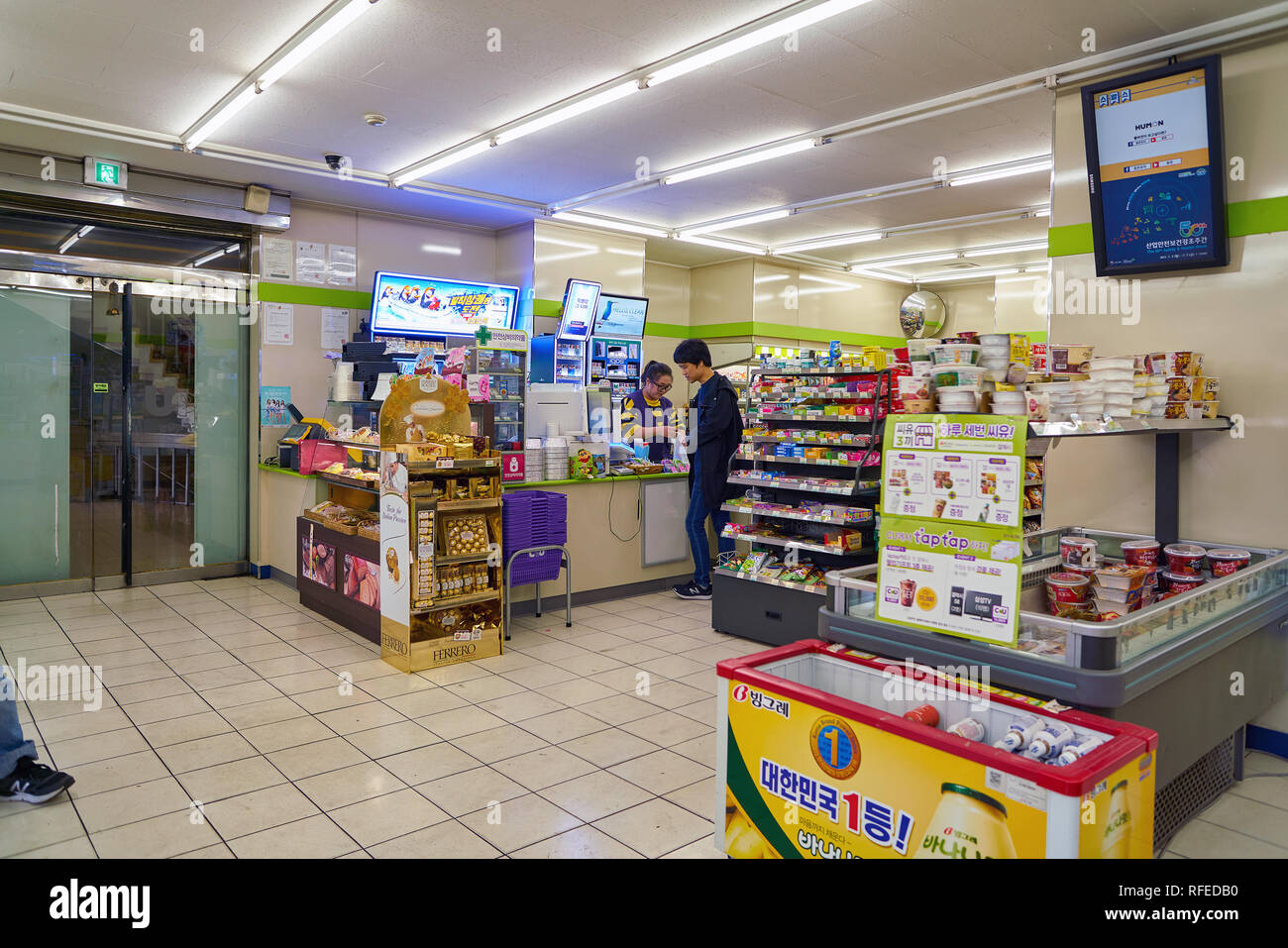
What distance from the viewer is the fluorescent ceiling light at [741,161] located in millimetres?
6309

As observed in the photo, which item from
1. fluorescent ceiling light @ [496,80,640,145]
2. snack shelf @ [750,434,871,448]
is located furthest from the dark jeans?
fluorescent ceiling light @ [496,80,640,145]

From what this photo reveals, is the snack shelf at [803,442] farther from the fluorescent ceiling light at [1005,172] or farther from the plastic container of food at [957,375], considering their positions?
the fluorescent ceiling light at [1005,172]

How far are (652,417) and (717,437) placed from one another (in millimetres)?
1368

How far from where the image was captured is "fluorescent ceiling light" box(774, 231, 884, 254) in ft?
31.1

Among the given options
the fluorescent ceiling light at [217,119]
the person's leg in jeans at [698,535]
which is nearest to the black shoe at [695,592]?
the person's leg in jeans at [698,535]

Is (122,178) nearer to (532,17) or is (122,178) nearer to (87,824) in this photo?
(532,17)

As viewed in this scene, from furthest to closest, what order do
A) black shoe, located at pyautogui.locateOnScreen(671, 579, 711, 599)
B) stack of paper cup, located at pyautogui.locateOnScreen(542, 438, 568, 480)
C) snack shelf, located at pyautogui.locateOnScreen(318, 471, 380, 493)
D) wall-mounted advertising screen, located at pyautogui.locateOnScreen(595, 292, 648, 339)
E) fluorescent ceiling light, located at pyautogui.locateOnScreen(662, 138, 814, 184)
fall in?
wall-mounted advertising screen, located at pyautogui.locateOnScreen(595, 292, 648, 339) → black shoe, located at pyautogui.locateOnScreen(671, 579, 711, 599) → stack of paper cup, located at pyautogui.locateOnScreen(542, 438, 568, 480) → fluorescent ceiling light, located at pyautogui.locateOnScreen(662, 138, 814, 184) → snack shelf, located at pyautogui.locateOnScreen(318, 471, 380, 493)

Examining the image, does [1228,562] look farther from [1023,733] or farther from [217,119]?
[217,119]

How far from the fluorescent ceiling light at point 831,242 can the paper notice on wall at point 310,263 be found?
5.31m

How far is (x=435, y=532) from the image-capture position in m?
5.14

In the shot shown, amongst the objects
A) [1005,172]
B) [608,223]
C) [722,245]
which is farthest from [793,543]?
[722,245]

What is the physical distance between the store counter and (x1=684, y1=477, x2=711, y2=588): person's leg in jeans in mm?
184

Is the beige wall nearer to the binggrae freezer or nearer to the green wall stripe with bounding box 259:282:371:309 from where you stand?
the binggrae freezer
